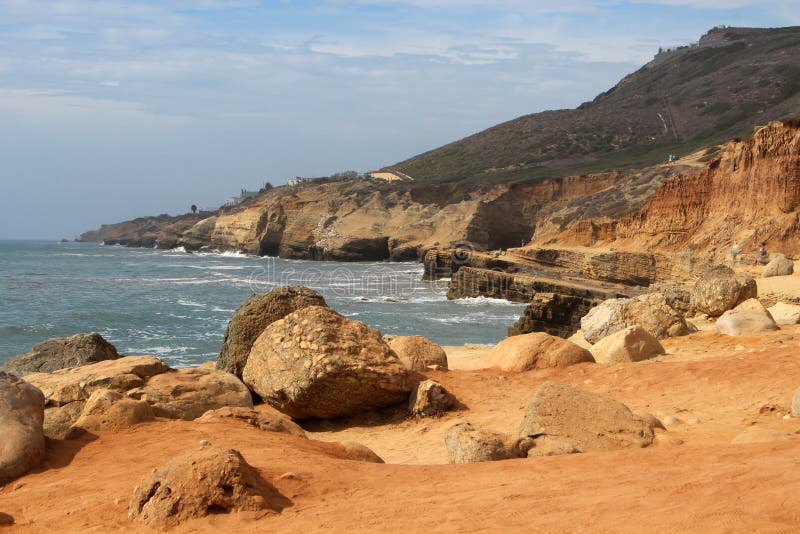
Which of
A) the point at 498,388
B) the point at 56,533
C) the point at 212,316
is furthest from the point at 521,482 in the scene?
the point at 212,316

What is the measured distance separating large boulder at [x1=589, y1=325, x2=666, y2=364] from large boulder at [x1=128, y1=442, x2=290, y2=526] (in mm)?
7058

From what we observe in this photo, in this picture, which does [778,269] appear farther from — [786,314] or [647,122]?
[647,122]

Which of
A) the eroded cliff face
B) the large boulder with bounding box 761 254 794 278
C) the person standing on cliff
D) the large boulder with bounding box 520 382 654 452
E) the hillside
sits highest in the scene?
the hillside

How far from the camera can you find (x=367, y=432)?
980 centimetres

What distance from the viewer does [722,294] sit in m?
15.6

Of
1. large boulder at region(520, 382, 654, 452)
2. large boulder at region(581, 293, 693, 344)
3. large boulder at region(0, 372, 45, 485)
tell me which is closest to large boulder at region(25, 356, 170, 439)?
large boulder at region(0, 372, 45, 485)

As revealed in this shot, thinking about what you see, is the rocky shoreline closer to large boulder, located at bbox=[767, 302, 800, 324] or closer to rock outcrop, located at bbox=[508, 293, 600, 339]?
large boulder, located at bbox=[767, 302, 800, 324]

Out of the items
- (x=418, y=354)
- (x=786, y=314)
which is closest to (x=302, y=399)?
(x=418, y=354)

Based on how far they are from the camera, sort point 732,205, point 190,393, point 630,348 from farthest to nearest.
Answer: point 732,205, point 630,348, point 190,393

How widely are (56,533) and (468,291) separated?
33039mm

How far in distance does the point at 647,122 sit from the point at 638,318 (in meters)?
74.9

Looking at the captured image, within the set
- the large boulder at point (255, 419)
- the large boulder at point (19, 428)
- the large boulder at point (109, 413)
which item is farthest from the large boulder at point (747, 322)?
the large boulder at point (19, 428)

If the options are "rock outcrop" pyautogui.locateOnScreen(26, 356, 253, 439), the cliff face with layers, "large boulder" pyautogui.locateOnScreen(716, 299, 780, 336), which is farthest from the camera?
the cliff face with layers

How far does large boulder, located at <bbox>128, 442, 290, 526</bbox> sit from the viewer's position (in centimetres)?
530
